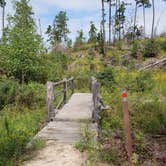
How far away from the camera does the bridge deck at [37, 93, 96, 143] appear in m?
8.65

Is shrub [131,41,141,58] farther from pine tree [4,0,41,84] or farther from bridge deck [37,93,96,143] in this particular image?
bridge deck [37,93,96,143]

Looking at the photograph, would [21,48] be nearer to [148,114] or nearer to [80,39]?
[148,114]

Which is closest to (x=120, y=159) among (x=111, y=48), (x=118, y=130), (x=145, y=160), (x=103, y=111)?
(x=145, y=160)

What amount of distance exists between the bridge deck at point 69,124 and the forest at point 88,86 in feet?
1.33

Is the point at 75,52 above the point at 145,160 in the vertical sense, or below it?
above

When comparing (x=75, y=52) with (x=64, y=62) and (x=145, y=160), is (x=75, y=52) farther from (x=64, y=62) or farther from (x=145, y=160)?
(x=145, y=160)

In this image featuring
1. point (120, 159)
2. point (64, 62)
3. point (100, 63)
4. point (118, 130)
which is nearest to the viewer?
point (120, 159)

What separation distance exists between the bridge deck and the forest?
406 millimetres

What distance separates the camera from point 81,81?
22.9 meters

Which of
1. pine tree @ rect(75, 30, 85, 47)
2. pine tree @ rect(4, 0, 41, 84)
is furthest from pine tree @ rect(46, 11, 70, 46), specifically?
pine tree @ rect(4, 0, 41, 84)

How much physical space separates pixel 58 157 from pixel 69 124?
279 cm

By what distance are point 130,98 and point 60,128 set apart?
21.1 feet

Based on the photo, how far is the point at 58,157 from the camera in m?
7.30

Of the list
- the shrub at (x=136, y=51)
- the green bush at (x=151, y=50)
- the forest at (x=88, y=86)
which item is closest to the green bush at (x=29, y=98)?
the forest at (x=88, y=86)
